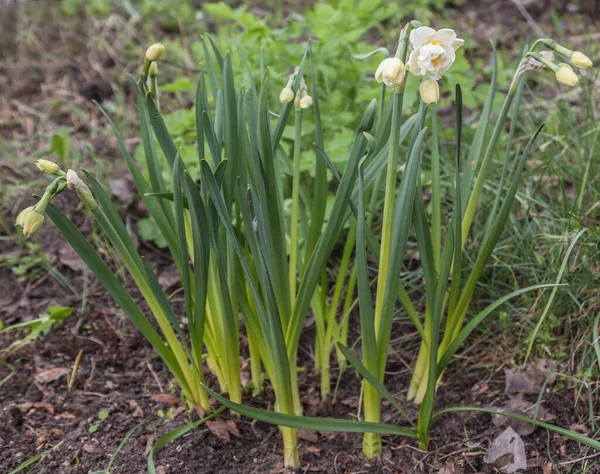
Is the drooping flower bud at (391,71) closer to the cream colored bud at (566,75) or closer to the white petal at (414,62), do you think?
the white petal at (414,62)

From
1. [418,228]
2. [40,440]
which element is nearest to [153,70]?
[418,228]

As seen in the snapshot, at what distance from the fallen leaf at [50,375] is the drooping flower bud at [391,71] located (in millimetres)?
1491

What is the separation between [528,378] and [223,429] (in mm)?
896

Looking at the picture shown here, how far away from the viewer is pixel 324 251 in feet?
5.36

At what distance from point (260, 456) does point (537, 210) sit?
1375 millimetres

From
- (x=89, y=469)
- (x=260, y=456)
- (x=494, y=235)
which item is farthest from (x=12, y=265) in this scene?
(x=494, y=235)

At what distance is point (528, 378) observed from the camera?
76.0 inches

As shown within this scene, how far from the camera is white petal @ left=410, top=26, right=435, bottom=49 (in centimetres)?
130

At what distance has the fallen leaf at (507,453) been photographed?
1.68m

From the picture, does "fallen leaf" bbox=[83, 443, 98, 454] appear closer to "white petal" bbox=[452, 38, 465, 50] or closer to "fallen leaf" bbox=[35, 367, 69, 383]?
"fallen leaf" bbox=[35, 367, 69, 383]

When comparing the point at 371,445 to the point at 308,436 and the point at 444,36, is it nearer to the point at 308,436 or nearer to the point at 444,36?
the point at 308,436

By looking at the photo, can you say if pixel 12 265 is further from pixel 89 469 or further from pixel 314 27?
pixel 314 27

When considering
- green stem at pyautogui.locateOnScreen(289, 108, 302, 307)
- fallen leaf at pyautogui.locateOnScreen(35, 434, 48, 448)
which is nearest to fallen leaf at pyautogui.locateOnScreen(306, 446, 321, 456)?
green stem at pyautogui.locateOnScreen(289, 108, 302, 307)

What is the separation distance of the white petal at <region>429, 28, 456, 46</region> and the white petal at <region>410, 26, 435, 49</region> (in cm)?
1
